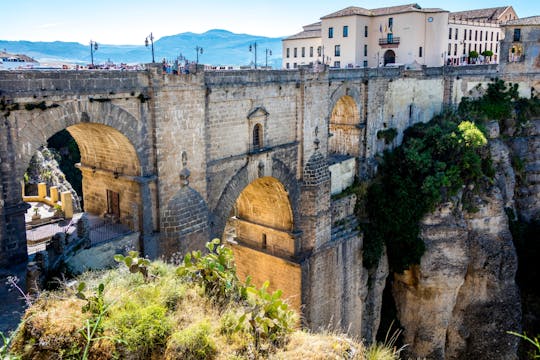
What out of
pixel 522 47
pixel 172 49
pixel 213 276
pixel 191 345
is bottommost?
pixel 191 345

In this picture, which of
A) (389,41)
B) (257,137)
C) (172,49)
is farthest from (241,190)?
(172,49)

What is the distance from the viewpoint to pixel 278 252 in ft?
77.6

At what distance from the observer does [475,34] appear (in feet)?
165

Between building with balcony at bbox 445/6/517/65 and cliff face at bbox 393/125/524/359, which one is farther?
building with balcony at bbox 445/6/517/65

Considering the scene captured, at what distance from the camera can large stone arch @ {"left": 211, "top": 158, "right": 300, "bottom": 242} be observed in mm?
18391

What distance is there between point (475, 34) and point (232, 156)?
4050cm

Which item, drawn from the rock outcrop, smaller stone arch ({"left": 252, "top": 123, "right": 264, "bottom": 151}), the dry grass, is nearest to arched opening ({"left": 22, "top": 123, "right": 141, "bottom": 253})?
smaller stone arch ({"left": 252, "top": 123, "right": 264, "bottom": 151})

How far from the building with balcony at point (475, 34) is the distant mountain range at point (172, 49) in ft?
55.3

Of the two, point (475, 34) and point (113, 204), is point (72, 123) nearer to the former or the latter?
point (113, 204)

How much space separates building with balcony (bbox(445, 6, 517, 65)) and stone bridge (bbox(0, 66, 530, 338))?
59.5 feet

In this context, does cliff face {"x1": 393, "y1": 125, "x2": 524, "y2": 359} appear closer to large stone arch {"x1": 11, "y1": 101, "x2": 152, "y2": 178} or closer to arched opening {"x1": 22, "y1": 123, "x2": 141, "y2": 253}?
arched opening {"x1": 22, "y1": 123, "x2": 141, "y2": 253}

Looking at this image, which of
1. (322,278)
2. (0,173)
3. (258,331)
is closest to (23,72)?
(0,173)

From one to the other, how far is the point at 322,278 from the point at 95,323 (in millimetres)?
17130

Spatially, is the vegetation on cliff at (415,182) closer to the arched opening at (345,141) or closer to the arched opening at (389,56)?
the arched opening at (345,141)
